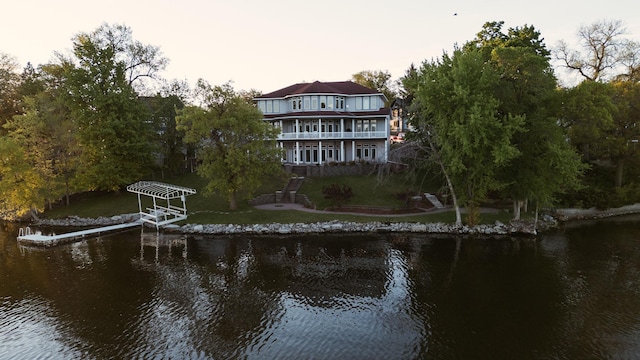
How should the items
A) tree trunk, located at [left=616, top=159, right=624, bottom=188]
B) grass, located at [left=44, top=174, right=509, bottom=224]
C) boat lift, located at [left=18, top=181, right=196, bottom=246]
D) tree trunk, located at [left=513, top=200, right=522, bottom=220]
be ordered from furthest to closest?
tree trunk, located at [left=616, top=159, right=624, bottom=188] < grass, located at [left=44, top=174, right=509, bottom=224] < tree trunk, located at [left=513, top=200, right=522, bottom=220] < boat lift, located at [left=18, top=181, right=196, bottom=246]

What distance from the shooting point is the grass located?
28859mm

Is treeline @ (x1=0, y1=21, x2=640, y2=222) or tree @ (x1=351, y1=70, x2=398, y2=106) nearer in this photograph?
treeline @ (x1=0, y1=21, x2=640, y2=222)

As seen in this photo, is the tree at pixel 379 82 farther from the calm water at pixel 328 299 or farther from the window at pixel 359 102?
the calm water at pixel 328 299

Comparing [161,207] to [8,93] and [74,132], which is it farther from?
[8,93]

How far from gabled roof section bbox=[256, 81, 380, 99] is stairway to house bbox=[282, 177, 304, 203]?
11014 millimetres

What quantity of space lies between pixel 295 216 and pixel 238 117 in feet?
30.9

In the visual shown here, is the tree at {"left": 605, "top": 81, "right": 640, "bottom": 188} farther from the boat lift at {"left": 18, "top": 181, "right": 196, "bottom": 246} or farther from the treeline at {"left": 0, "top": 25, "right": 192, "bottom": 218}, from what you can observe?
the treeline at {"left": 0, "top": 25, "right": 192, "bottom": 218}

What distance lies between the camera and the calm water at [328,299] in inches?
504

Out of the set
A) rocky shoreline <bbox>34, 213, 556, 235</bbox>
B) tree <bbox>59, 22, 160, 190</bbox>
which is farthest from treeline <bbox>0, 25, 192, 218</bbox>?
rocky shoreline <bbox>34, 213, 556, 235</bbox>

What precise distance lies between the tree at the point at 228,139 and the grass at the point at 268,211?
8.29 feet

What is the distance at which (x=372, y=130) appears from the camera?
44062mm

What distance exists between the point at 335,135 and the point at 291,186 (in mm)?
9583

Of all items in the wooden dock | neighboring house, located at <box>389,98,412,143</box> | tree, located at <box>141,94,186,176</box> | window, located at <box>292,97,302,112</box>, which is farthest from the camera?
A: neighboring house, located at <box>389,98,412,143</box>

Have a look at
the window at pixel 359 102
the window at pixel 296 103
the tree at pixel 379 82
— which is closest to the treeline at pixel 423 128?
the window at pixel 359 102
